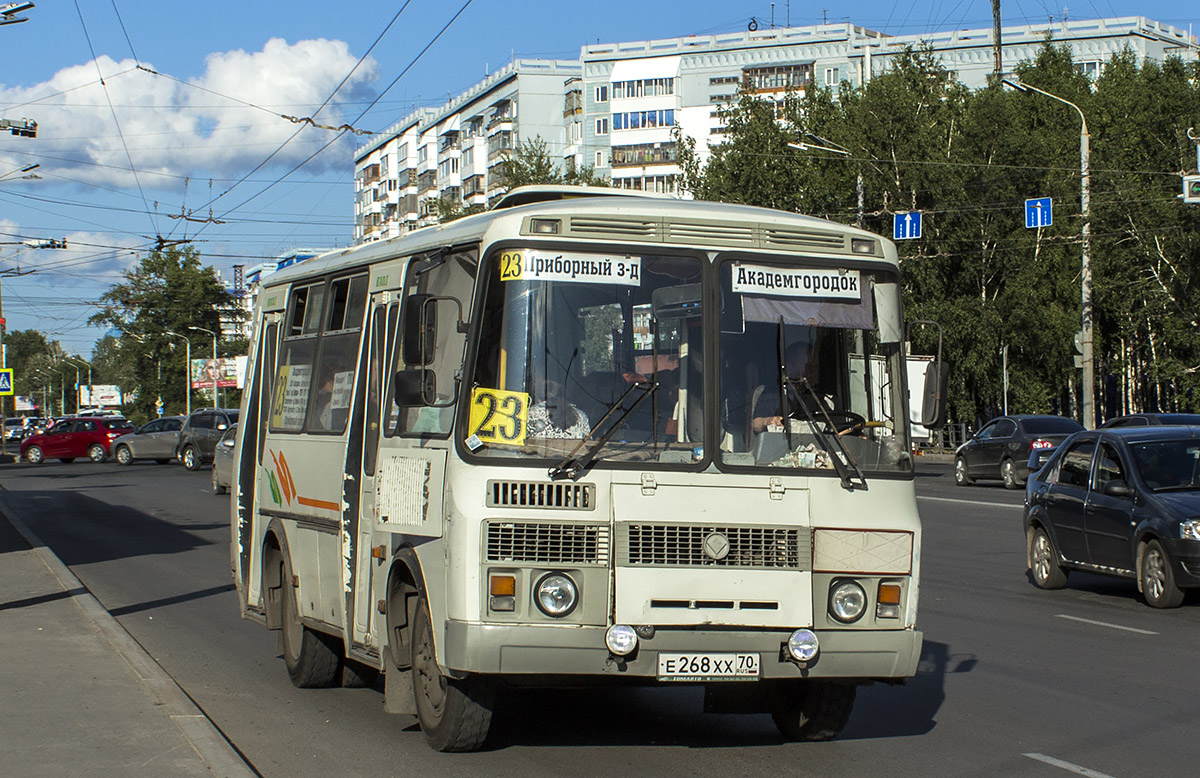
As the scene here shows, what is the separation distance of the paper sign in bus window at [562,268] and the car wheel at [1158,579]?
8.05 meters

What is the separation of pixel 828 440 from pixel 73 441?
5504 cm

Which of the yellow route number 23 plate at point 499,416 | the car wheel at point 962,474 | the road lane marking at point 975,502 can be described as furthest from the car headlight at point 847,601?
the car wheel at point 962,474

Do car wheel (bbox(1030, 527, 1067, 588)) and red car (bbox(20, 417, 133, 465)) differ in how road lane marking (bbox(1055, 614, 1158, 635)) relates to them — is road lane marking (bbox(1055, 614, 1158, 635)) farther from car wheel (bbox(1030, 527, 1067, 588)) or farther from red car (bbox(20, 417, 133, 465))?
red car (bbox(20, 417, 133, 465))

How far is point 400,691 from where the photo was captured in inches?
295

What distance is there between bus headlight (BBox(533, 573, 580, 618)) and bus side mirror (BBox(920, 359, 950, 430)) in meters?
2.00

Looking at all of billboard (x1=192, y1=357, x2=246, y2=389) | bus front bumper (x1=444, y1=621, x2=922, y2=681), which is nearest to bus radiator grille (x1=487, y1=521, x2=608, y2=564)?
bus front bumper (x1=444, y1=621, x2=922, y2=681)

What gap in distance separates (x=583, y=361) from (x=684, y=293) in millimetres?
599

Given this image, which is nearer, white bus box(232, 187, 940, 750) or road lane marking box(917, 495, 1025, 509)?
white bus box(232, 187, 940, 750)

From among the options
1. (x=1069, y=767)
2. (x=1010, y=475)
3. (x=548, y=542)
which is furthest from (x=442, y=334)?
(x=1010, y=475)

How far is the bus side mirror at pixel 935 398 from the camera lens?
7.27m

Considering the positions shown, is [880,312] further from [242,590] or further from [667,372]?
[242,590]

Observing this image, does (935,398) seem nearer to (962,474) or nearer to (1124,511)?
(1124,511)

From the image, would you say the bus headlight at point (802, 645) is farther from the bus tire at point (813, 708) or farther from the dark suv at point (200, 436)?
the dark suv at point (200, 436)

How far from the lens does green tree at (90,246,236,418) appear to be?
354 feet
